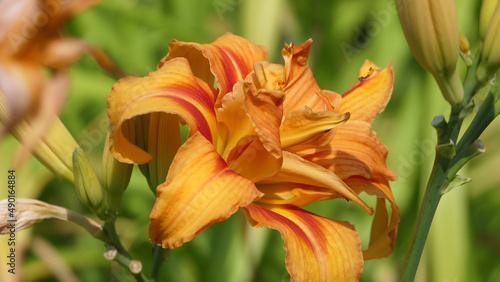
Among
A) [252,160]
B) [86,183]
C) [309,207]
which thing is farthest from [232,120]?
[309,207]

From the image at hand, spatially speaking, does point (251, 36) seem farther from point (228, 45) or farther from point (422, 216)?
point (422, 216)

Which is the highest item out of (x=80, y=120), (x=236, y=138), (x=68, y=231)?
(x=236, y=138)

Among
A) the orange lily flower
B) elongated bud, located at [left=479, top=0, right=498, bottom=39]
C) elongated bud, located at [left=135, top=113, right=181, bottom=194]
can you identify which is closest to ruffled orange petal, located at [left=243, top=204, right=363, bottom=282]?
the orange lily flower

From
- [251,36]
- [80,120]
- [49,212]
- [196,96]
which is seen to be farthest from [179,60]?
[80,120]

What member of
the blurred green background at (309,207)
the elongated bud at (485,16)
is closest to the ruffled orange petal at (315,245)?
the elongated bud at (485,16)

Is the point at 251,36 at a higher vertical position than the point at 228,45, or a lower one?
lower

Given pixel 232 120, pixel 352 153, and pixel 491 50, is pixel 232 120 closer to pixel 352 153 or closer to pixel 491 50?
pixel 352 153
